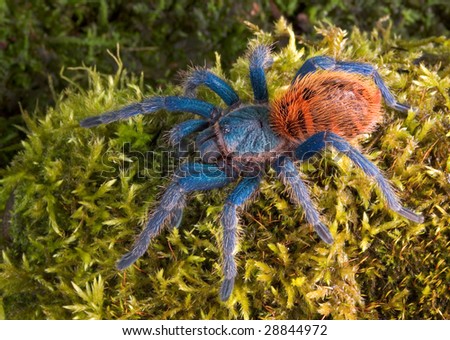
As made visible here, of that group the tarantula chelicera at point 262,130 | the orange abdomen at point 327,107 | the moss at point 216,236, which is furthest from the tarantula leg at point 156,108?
the orange abdomen at point 327,107

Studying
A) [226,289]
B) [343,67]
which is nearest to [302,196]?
[226,289]

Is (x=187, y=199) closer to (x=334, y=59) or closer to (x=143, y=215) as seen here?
(x=143, y=215)

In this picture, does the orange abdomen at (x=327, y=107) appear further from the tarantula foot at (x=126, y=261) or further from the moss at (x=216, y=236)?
the tarantula foot at (x=126, y=261)

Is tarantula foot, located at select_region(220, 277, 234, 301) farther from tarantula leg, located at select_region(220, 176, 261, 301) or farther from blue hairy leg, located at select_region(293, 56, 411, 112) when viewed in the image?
blue hairy leg, located at select_region(293, 56, 411, 112)

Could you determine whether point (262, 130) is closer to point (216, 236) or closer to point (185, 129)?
point (185, 129)

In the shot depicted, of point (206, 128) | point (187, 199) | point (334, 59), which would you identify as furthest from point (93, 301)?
point (334, 59)

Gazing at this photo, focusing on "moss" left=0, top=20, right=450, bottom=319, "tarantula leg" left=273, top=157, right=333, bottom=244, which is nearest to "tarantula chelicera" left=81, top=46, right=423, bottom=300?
"tarantula leg" left=273, top=157, right=333, bottom=244
